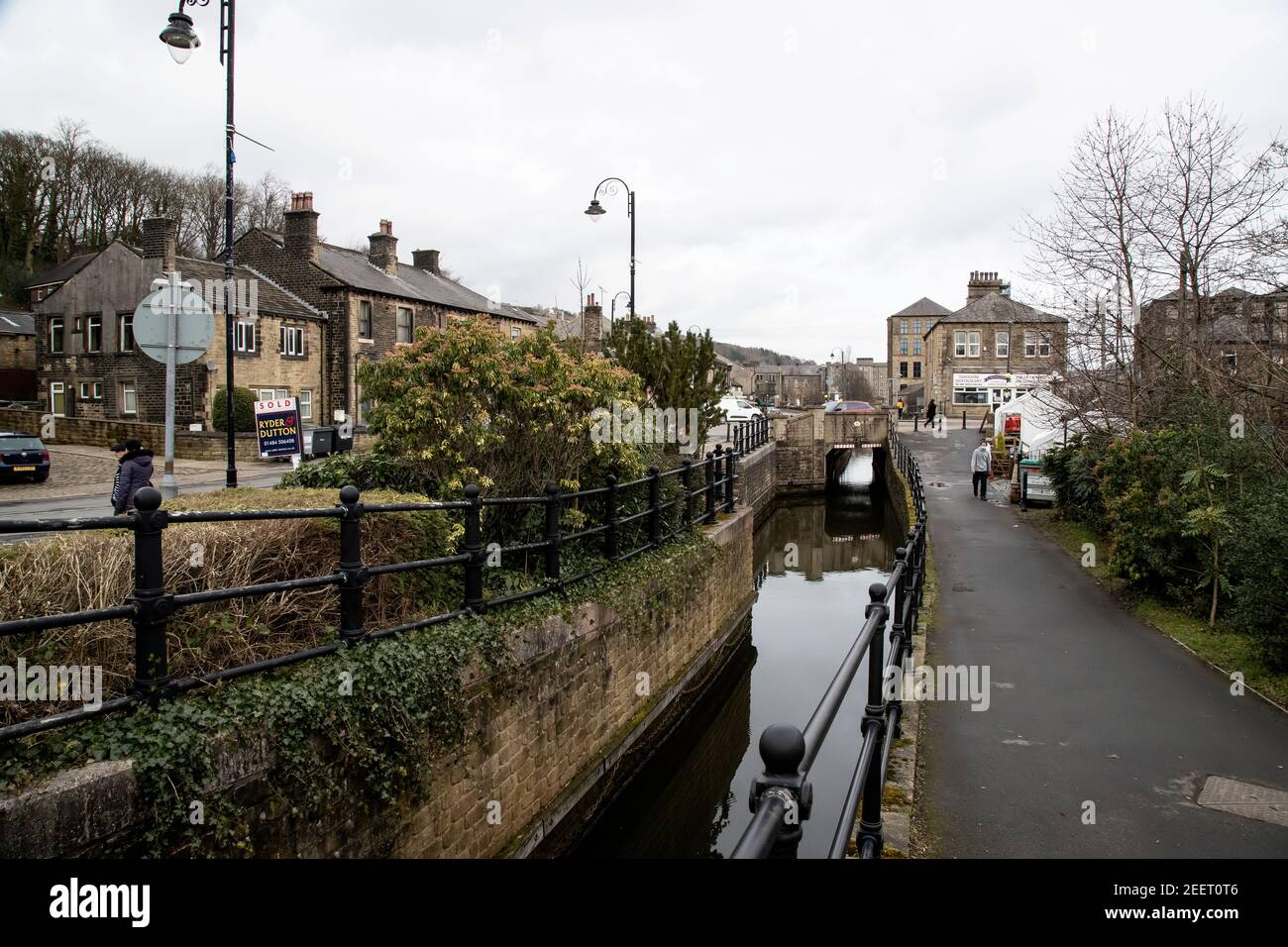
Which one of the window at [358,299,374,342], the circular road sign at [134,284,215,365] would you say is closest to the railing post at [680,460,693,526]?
the circular road sign at [134,284,215,365]

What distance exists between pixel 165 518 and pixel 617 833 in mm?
5592

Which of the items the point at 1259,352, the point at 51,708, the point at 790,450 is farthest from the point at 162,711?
the point at 790,450

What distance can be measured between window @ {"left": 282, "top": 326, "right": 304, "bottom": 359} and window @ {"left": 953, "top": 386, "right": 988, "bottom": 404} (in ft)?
148

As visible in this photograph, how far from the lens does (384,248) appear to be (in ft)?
120

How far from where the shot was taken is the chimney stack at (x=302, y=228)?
3253 centimetres

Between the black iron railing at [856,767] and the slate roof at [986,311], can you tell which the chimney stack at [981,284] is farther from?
the black iron railing at [856,767]

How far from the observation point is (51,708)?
3.80m

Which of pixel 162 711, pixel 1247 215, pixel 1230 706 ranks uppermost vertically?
pixel 1247 215

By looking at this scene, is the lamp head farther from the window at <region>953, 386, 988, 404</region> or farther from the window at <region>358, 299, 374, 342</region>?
the window at <region>953, 386, 988, 404</region>

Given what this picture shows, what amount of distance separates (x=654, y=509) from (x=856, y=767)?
6.15 meters

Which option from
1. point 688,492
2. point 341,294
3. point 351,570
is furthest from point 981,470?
point 341,294

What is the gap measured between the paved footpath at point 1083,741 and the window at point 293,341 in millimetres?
27494

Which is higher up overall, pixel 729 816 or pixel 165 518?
pixel 165 518
